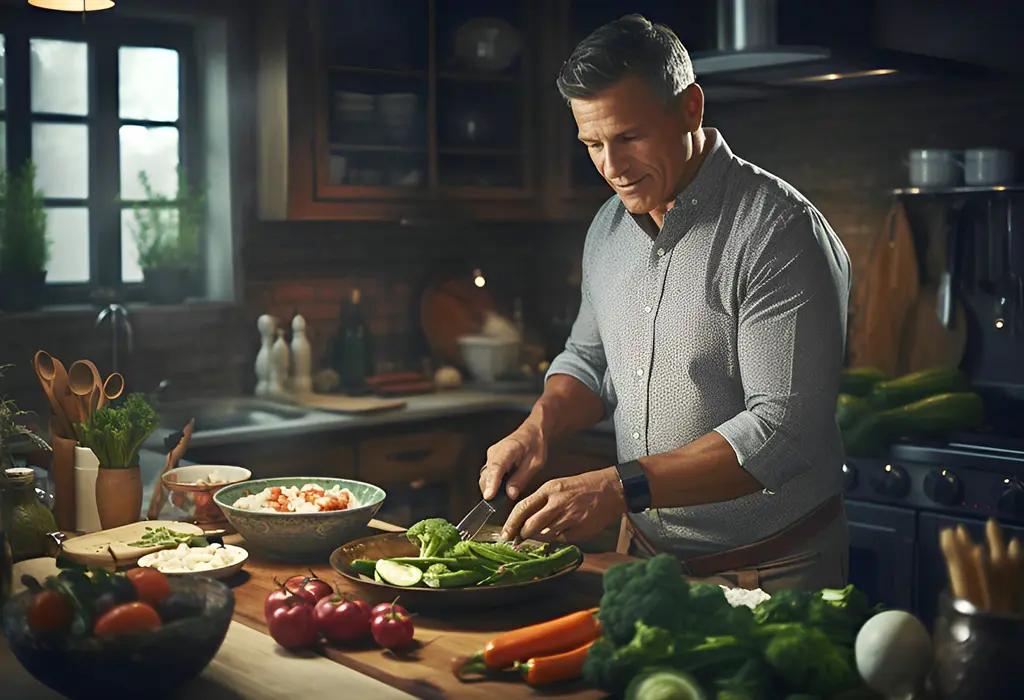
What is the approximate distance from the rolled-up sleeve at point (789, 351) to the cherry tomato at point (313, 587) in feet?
2.38

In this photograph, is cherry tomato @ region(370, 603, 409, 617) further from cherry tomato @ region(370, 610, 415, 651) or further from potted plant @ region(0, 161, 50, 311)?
potted plant @ region(0, 161, 50, 311)

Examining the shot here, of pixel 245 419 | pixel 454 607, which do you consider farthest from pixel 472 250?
pixel 454 607

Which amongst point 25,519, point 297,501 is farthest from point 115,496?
point 297,501

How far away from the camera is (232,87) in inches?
153

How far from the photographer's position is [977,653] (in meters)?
1.21

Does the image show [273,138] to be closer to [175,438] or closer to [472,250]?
[472,250]

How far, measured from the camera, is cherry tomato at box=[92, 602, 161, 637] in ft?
4.49

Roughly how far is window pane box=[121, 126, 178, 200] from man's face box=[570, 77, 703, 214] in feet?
6.70

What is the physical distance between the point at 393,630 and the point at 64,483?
97 centimetres

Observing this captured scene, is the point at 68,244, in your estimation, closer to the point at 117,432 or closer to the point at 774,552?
the point at 117,432

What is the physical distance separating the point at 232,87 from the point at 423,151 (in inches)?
25.8

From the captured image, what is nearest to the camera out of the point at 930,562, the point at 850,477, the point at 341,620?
the point at 341,620

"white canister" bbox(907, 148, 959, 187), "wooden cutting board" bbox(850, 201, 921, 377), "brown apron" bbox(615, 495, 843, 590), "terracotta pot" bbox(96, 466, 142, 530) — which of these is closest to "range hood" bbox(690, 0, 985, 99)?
"white canister" bbox(907, 148, 959, 187)

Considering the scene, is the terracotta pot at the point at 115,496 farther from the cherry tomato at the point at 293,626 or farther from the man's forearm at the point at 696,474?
the man's forearm at the point at 696,474
